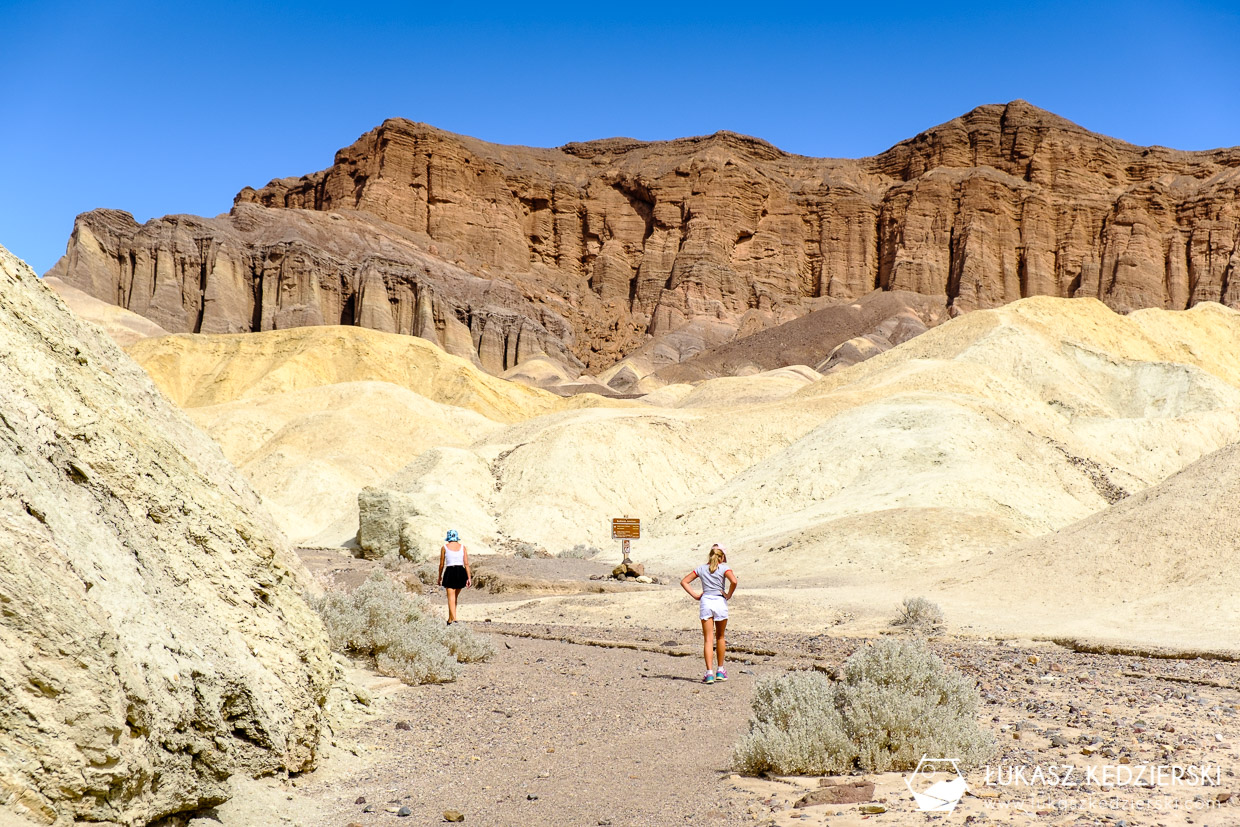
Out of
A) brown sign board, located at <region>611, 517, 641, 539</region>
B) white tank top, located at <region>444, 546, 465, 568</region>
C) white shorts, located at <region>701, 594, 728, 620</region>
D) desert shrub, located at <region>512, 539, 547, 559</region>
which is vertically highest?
brown sign board, located at <region>611, 517, 641, 539</region>

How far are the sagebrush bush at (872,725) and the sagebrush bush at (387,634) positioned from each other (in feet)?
12.1

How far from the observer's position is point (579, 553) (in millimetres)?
28188

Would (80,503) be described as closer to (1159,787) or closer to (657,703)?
(657,703)

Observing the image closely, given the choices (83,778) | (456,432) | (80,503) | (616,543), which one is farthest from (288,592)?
(456,432)

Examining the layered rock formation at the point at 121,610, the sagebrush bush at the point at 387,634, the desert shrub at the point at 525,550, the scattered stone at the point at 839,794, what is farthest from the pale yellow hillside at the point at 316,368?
the scattered stone at the point at 839,794

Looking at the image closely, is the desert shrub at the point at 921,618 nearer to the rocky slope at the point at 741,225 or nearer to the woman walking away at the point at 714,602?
the woman walking away at the point at 714,602

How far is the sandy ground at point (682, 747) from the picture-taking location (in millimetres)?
5320

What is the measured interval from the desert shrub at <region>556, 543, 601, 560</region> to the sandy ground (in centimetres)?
1601

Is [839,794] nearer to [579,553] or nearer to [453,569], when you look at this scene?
[453,569]

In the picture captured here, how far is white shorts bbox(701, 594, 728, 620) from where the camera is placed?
9.66 metres

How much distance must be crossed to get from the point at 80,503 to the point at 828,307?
360ft

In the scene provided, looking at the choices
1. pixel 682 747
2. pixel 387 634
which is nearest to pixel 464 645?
pixel 387 634

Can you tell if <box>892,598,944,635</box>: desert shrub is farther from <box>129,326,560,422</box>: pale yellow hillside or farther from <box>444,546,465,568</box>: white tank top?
<box>129,326,560,422</box>: pale yellow hillside

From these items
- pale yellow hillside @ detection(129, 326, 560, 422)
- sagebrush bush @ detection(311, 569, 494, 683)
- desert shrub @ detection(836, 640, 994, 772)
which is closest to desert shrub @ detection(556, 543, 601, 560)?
sagebrush bush @ detection(311, 569, 494, 683)
